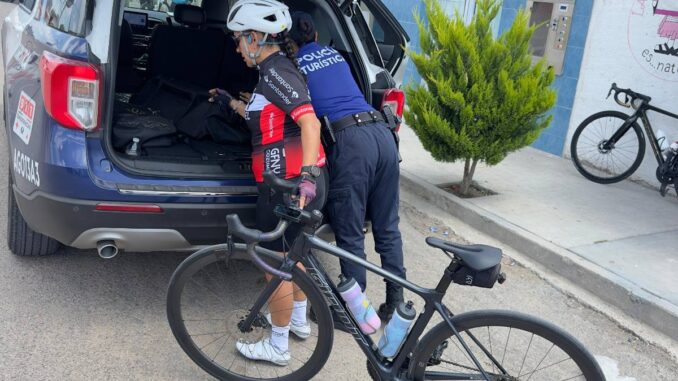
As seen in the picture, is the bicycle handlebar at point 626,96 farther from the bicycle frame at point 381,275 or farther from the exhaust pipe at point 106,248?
the exhaust pipe at point 106,248

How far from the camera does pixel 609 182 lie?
246 inches

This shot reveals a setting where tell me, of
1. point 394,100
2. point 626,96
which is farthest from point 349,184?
point 626,96

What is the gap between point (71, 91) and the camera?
278 cm

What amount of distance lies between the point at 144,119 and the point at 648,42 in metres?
4.97

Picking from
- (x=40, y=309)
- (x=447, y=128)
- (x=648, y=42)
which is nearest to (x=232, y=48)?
(x=447, y=128)

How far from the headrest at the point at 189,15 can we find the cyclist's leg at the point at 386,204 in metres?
2.14

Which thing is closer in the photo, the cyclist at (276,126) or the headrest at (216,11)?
the cyclist at (276,126)

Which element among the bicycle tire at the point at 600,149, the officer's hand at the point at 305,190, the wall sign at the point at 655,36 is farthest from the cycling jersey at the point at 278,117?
the wall sign at the point at 655,36

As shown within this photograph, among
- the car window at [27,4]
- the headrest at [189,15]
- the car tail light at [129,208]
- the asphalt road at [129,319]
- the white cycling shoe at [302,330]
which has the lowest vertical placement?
the asphalt road at [129,319]

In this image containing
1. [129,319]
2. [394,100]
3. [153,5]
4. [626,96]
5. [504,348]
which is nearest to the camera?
[504,348]

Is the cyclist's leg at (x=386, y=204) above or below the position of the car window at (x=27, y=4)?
below

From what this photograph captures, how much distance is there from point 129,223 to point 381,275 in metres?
1.23

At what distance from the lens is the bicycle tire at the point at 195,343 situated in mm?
2627

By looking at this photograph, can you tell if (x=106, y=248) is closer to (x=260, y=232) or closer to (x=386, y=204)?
(x=260, y=232)
